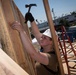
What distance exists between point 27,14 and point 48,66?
92cm

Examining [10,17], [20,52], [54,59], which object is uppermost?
[10,17]

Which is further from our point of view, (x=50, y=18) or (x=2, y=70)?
(x=50, y=18)

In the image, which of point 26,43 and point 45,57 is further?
point 45,57

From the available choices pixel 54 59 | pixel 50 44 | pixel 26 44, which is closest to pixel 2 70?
pixel 26 44

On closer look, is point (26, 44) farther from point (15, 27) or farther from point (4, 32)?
point (4, 32)

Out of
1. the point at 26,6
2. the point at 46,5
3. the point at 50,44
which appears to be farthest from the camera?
the point at 50,44

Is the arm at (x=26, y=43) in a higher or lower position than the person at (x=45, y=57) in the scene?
→ higher

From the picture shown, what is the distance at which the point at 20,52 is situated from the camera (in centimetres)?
159

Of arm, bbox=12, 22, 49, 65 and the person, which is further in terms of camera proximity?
the person

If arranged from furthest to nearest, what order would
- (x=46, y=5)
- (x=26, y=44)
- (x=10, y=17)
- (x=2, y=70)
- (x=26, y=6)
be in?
(x=26, y=6), (x=46, y=5), (x=26, y=44), (x=10, y=17), (x=2, y=70)

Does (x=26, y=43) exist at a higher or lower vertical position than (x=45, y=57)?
higher

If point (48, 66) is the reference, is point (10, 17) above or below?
above

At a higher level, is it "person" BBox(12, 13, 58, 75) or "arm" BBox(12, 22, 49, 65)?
"arm" BBox(12, 22, 49, 65)

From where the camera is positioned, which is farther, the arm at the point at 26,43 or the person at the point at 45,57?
the person at the point at 45,57
